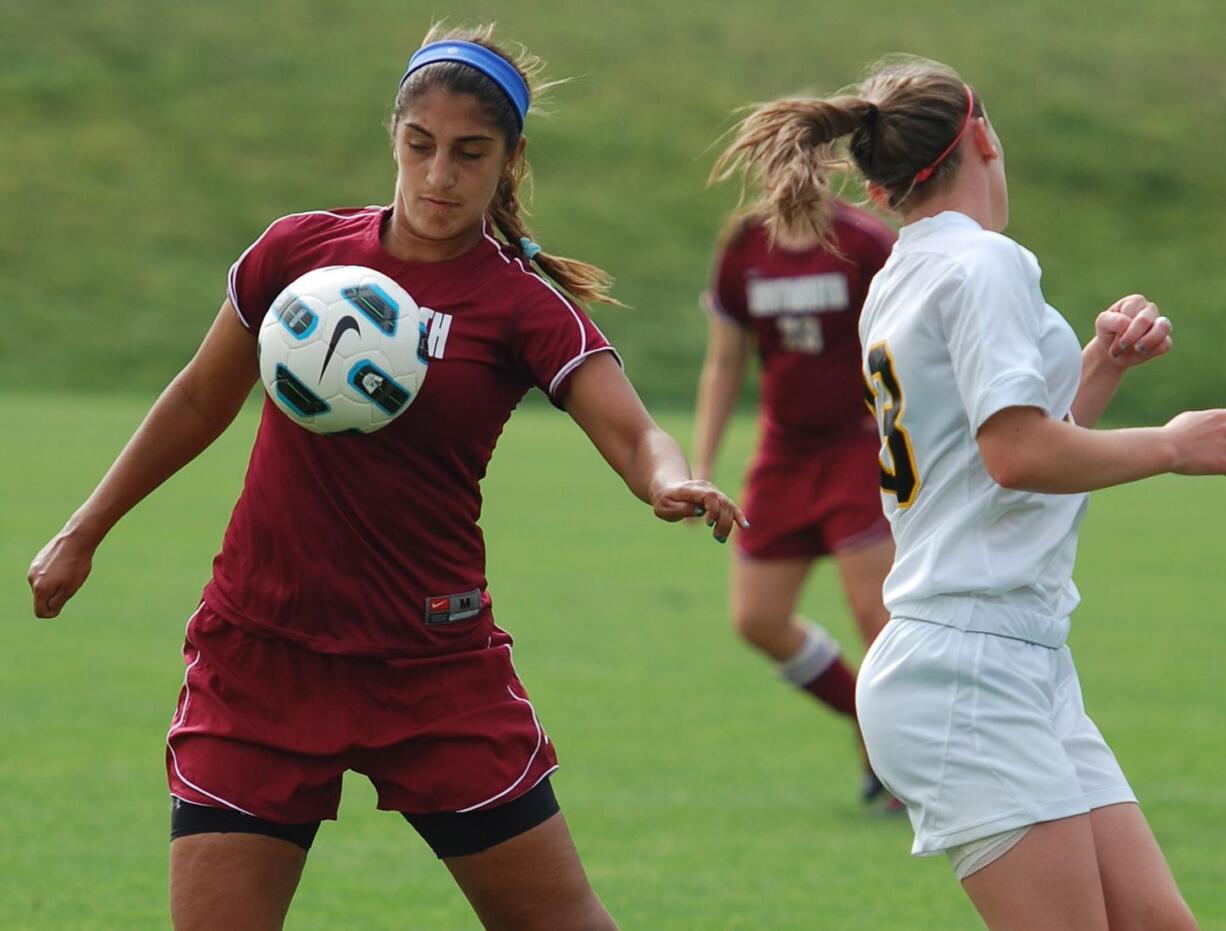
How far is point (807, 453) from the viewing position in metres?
7.33

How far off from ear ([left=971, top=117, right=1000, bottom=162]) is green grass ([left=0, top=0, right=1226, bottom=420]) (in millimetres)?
23924

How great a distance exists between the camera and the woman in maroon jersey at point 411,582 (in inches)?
146

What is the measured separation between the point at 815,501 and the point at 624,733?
161 centimetres

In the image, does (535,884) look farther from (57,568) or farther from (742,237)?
(742,237)

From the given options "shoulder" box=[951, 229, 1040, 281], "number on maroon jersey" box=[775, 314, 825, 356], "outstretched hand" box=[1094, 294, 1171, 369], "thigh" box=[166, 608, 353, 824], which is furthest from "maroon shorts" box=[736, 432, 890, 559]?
"shoulder" box=[951, 229, 1040, 281]

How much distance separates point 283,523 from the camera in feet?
12.5

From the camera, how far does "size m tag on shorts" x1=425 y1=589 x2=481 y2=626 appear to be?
12.5 ft

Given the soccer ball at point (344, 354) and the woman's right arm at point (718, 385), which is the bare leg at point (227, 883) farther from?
the woman's right arm at point (718, 385)

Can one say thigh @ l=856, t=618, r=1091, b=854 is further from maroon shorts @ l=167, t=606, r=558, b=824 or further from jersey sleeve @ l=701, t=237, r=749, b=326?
jersey sleeve @ l=701, t=237, r=749, b=326

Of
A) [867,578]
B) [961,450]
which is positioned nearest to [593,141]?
[867,578]

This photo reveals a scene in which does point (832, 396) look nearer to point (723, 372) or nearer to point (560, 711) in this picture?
point (723, 372)

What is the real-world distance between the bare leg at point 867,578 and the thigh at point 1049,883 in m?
3.56

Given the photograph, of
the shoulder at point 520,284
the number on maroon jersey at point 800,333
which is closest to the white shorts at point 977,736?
the shoulder at point 520,284

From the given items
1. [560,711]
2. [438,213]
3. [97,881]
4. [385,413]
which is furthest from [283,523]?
[560,711]
